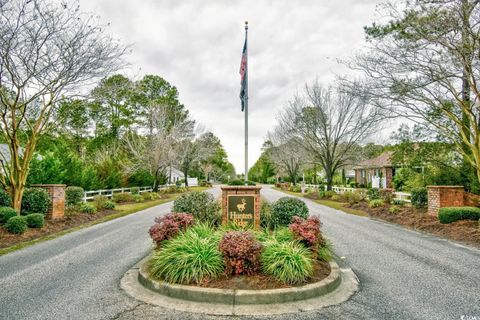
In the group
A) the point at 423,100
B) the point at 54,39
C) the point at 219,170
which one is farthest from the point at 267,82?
the point at 219,170

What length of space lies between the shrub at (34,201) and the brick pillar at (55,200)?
28cm

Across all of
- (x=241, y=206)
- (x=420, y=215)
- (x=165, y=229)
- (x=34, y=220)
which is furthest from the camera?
(x=420, y=215)

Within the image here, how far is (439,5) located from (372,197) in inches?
436

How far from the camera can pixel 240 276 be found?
5.17m

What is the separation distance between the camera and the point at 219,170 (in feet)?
255

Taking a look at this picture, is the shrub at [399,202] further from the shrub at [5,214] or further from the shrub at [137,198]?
the shrub at [137,198]

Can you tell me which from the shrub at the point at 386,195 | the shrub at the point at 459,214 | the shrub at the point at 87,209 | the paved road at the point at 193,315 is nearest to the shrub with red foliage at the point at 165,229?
the paved road at the point at 193,315

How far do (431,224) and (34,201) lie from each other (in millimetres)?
14128

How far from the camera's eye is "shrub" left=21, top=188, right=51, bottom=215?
436 inches

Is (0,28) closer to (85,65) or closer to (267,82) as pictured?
(85,65)

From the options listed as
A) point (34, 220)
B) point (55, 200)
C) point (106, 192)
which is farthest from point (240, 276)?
point (106, 192)

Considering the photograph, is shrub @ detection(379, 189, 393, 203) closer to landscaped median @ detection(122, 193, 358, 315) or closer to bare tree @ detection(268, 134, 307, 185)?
landscaped median @ detection(122, 193, 358, 315)

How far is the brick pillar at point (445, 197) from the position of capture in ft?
39.6

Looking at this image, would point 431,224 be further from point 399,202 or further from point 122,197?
point 122,197
